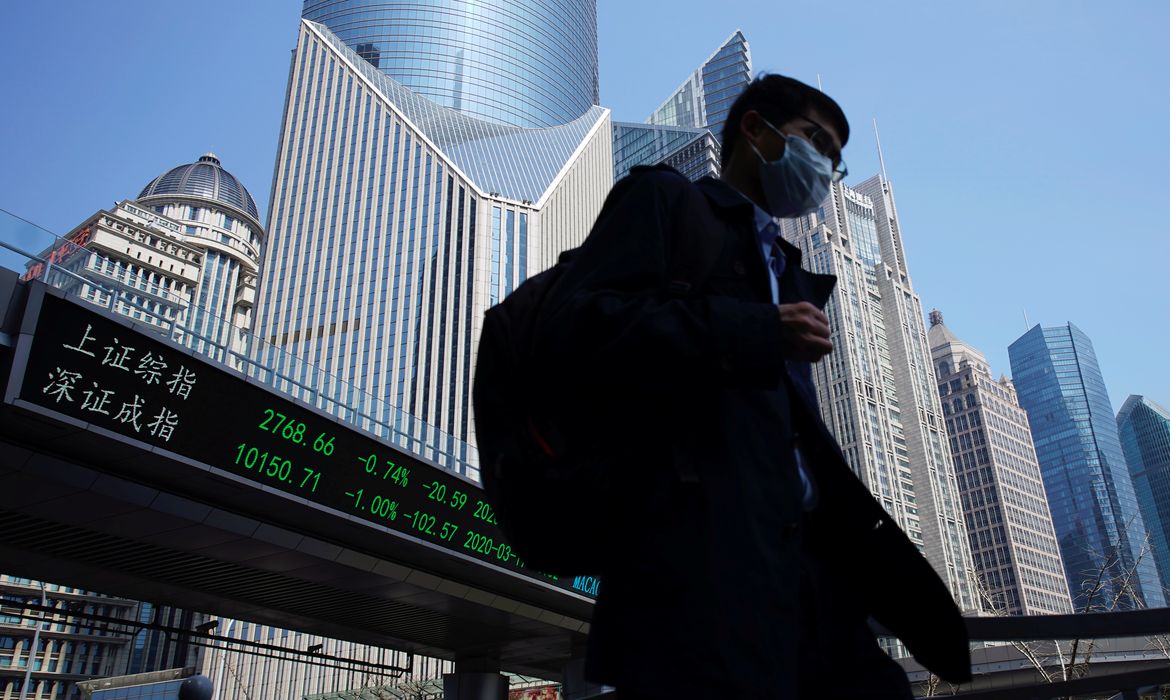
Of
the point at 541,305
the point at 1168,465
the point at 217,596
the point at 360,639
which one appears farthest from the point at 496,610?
the point at 1168,465

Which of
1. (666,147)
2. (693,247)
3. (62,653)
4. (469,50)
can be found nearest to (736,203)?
(693,247)

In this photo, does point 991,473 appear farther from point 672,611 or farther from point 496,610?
point 672,611

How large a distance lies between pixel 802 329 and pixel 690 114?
132 m

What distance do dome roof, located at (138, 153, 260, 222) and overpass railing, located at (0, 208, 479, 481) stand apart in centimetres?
10164

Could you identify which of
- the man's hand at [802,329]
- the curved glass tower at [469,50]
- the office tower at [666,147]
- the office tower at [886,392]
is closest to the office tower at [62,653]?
the office tower at [886,392]

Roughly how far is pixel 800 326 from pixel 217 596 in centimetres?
1595

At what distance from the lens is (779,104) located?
2.02m

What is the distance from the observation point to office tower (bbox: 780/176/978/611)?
270 feet

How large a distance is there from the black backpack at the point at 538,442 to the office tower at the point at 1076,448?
391 ft

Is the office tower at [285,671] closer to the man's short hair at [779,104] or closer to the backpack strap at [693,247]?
the man's short hair at [779,104]

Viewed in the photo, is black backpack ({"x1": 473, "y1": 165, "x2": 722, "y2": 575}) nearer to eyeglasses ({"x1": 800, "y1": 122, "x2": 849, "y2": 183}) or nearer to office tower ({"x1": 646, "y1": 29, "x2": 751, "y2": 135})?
eyeglasses ({"x1": 800, "y1": 122, "x2": 849, "y2": 183})

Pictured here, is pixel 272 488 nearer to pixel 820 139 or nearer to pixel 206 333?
pixel 206 333

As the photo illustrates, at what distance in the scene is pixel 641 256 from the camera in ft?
4.83

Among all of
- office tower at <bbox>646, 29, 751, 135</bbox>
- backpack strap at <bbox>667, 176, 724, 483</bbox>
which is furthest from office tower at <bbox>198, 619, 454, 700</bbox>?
office tower at <bbox>646, 29, 751, 135</bbox>
